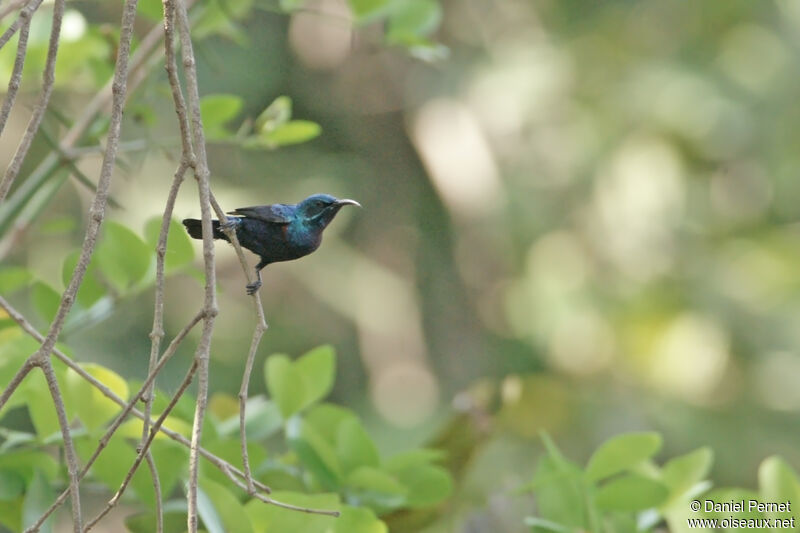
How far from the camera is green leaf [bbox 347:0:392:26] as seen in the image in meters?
1.91

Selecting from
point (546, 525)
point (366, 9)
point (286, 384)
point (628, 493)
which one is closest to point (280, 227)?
point (286, 384)

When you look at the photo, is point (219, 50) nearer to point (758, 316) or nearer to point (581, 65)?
point (581, 65)

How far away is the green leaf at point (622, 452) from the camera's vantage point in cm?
144

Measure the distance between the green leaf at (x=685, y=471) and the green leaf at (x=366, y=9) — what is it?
41.9 inches

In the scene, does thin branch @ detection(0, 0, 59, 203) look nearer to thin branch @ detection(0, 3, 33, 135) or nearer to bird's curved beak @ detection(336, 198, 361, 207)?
thin branch @ detection(0, 3, 33, 135)

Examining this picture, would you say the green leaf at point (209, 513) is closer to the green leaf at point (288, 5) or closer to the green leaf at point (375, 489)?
the green leaf at point (375, 489)

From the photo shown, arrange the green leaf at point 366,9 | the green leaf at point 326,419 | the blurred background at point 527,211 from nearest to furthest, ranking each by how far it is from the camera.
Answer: the green leaf at point 326,419
the green leaf at point 366,9
the blurred background at point 527,211

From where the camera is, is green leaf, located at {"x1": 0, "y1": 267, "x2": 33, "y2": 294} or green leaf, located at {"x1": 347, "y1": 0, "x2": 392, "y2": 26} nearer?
green leaf, located at {"x1": 0, "y1": 267, "x2": 33, "y2": 294}

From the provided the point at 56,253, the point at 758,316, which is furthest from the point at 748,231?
the point at 56,253

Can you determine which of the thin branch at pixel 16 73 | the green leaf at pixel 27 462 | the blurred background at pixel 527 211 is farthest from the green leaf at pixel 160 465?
the blurred background at pixel 527 211

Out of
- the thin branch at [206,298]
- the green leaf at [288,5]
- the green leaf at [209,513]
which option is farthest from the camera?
the green leaf at [288,5]

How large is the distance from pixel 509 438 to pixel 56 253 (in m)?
3.79

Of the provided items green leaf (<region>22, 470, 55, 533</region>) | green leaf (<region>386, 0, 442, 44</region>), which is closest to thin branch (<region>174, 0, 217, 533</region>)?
green leaf (<region>22, 470, 55, 533</region>)

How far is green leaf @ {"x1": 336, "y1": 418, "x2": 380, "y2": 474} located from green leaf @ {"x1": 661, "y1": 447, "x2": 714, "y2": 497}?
0.50 meters
